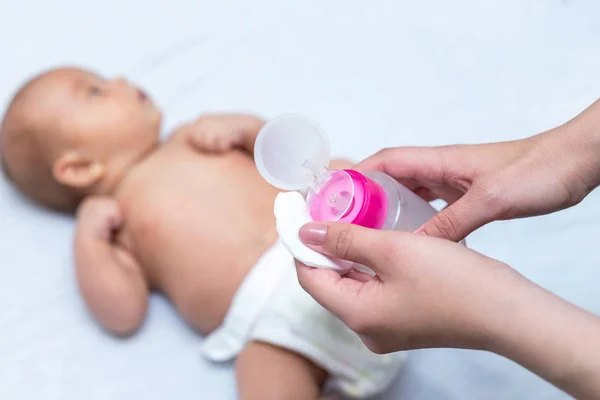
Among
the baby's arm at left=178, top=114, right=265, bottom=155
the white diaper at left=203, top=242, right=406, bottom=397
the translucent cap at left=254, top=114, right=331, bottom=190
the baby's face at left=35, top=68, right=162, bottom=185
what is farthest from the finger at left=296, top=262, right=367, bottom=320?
the baby's face at left=35, top=68, right=162, bottom=185

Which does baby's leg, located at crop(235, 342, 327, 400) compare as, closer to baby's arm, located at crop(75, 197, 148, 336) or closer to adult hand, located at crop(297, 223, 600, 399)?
baby's arm, located at crop(75, 197, 148, 336)

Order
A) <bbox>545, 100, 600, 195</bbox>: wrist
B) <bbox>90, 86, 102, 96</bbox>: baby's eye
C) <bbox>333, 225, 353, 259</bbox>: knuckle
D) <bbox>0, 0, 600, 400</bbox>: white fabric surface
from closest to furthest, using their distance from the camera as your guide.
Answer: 1. <bbox>333, 225, 353, 259</bbox>: knuckle
2. <bbox>545, 100, 600, 195</bbox>: wrist
3. <bbox>0, 0, 600, 400</bbox>: white fabric surface
4. <bbox>90, 86, 102, 96</bbox>: baby's eye

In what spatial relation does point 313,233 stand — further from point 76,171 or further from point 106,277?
point 76,171

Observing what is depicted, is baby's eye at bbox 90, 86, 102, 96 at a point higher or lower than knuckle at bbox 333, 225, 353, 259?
lower

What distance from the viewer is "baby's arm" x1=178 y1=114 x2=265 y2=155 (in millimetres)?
1205

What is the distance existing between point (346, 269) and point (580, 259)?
1.85 feet

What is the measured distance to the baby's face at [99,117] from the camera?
3.98 ft

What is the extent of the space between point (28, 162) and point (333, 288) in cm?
79

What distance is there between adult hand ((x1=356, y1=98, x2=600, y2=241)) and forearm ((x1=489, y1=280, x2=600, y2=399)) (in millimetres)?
148

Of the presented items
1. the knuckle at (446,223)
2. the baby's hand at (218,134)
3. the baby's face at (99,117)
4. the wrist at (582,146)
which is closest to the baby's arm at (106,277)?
the baby's face at (99,117)

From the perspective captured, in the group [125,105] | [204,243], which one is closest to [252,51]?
[125,105]

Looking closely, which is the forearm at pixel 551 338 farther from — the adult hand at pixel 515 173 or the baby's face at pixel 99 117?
the baby's face at pixel 99 117

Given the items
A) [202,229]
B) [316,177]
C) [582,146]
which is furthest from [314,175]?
[202,229]

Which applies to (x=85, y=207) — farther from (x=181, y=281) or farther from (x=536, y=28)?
(x=536, y=28)
